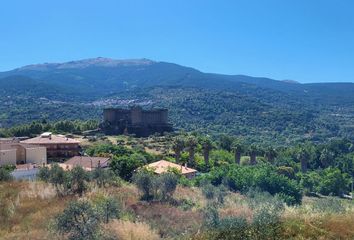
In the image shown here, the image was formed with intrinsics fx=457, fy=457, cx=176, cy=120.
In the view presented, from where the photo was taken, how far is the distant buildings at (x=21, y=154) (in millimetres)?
43094

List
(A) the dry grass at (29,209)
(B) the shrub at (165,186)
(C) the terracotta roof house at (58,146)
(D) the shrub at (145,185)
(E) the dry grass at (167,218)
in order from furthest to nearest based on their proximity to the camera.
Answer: (C) the terracotta roof house at (58,146) → (B) the shrub at (165,186) → (D) the shrub at (145,185) → (E) the dry grass at (167,218) → (A) the dry grass at (29,209)

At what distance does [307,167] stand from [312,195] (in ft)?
78.8

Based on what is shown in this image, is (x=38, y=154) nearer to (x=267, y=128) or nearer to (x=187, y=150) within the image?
(x=187, y=150)

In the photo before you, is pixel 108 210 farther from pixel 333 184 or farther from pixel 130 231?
pixel 333 184

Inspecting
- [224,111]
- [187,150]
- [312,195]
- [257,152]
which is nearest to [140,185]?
[312,195]

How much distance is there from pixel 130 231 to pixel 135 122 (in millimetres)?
75510

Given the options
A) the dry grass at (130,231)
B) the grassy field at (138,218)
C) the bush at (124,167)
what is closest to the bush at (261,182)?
the bush at (124,167)

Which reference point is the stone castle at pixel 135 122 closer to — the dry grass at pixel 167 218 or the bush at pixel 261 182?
the bush at pixel 261 182

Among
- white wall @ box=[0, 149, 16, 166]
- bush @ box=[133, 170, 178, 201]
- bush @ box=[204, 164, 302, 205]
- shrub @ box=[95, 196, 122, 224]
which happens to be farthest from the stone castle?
shrub @ box=[95, 196, 122, 224]

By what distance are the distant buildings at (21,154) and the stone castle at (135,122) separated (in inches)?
1384

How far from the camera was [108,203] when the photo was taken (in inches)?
542

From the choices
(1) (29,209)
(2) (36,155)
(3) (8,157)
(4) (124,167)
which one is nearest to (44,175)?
(1) (29,209)

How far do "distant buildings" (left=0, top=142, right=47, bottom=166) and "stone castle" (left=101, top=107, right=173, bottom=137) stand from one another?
35156mm

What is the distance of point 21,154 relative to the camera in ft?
150
